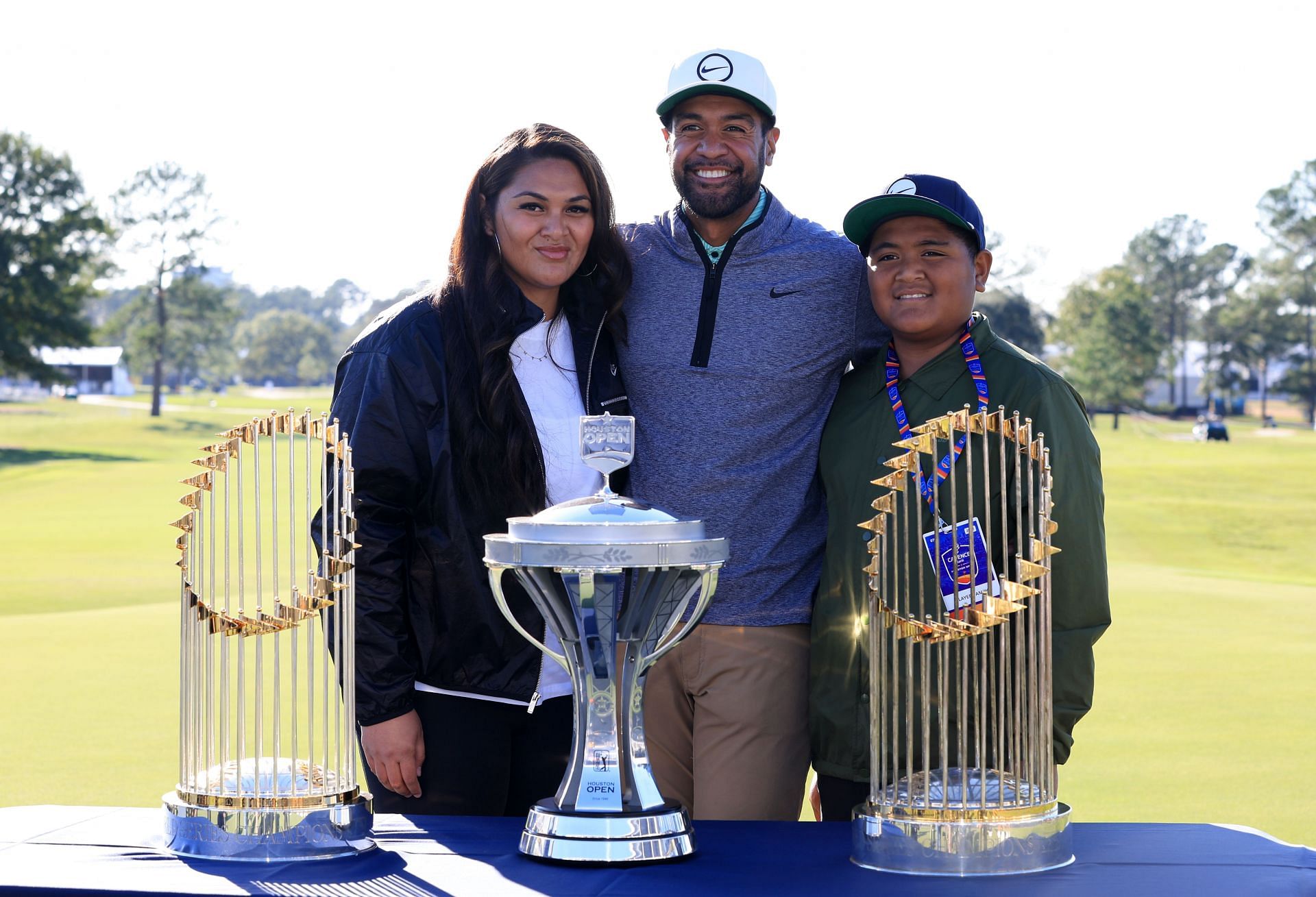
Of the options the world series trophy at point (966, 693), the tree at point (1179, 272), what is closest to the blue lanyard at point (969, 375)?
the world series trophy at point (966, 693)

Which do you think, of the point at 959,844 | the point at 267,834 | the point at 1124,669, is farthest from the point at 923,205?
the point at 1124,669

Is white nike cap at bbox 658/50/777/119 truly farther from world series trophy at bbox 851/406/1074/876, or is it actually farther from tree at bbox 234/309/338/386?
tree at bbox 234/309/338/386

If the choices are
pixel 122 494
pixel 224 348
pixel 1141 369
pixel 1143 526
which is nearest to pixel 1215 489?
pixel 1143 526

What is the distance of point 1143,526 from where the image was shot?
72.3 feet

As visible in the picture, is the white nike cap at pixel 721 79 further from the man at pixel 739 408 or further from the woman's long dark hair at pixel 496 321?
the woman's long dark hair at pixel 496 321

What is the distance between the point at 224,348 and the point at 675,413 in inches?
3109

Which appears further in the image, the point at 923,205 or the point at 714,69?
the point at 714,69

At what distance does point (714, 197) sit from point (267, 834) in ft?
5.77

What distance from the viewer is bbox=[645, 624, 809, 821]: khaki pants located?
3.23 meters

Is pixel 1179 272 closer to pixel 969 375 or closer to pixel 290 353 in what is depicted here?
pixel 290 353

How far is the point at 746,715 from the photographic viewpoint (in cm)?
325

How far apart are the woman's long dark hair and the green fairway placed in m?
3.31

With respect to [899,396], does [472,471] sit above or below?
below

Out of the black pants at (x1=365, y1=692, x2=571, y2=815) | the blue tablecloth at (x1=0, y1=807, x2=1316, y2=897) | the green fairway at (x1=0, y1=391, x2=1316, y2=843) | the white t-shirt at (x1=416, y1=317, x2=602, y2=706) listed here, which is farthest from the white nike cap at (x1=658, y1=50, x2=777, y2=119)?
the green fairway at (x1=0, y1=391, x2=1316, y2=843)
